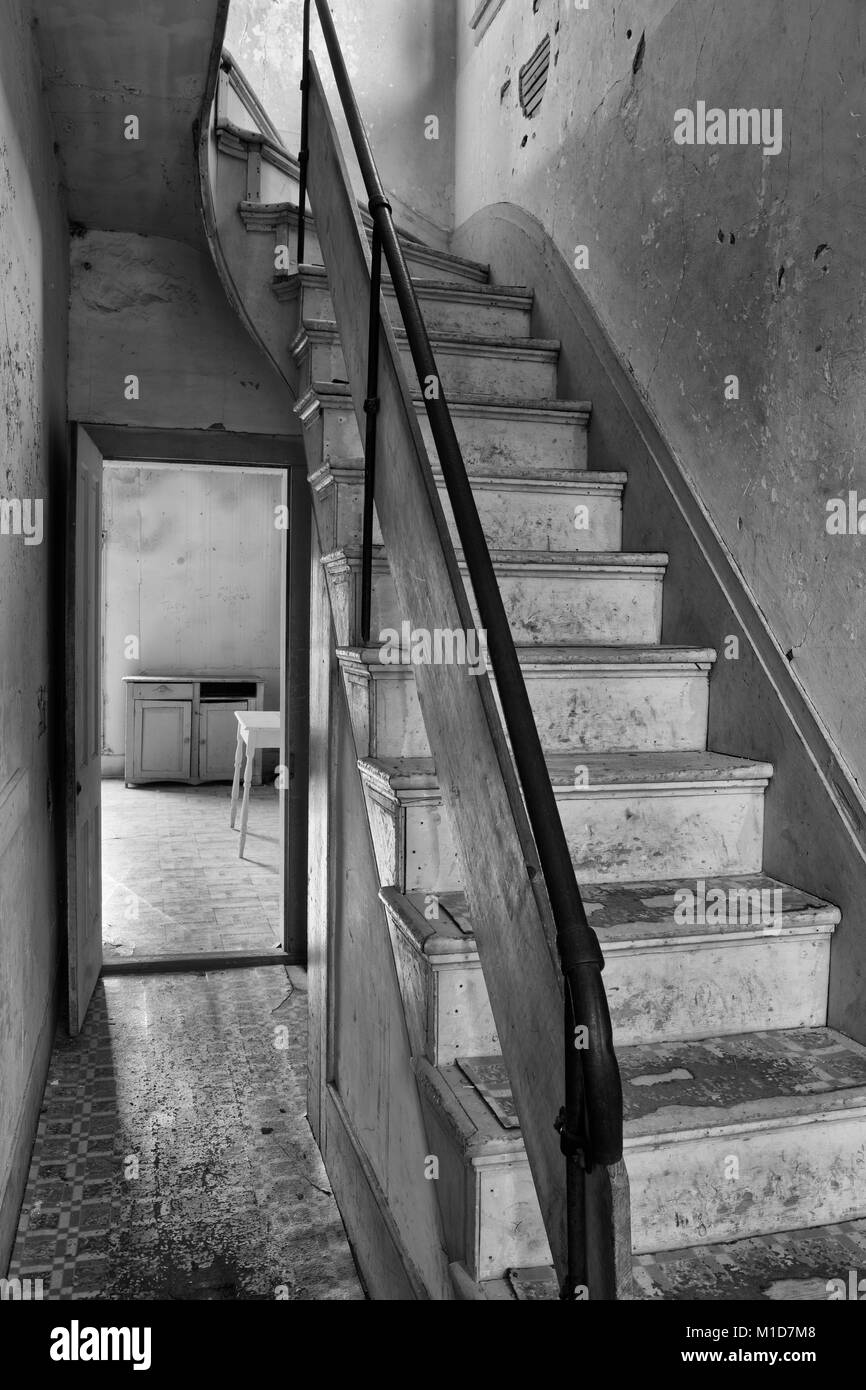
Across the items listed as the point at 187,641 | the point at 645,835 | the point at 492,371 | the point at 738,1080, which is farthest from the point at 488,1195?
the point at 187,641

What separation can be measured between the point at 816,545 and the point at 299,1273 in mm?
Answer: 1936

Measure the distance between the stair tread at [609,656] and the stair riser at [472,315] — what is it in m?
1.35

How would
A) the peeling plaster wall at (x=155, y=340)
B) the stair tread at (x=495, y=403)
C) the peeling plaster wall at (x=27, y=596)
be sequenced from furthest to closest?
1. the peeling plaster wall at (x=155, y=340)
2. the stair tread at (x=495, y=403)
3. the peeling plaster wall at (x=27, y=596)

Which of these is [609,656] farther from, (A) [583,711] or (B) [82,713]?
(B) [82,713]

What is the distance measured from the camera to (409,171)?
14.9 ft

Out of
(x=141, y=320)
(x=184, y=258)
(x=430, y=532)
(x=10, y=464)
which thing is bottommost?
(x=430, y=532)

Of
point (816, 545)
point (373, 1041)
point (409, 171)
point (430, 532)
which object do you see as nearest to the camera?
point (430, 532)

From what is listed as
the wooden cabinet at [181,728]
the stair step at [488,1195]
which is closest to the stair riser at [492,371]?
the stair step at [488,1195]

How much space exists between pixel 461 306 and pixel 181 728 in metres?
5.57

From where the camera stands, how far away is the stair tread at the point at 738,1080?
4.85ft

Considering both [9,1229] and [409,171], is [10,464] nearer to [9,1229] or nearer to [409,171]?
[9,1229]

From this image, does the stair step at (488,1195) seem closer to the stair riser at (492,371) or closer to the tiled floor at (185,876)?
the stair riser at (492,371)

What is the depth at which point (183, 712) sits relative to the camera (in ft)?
26.8
